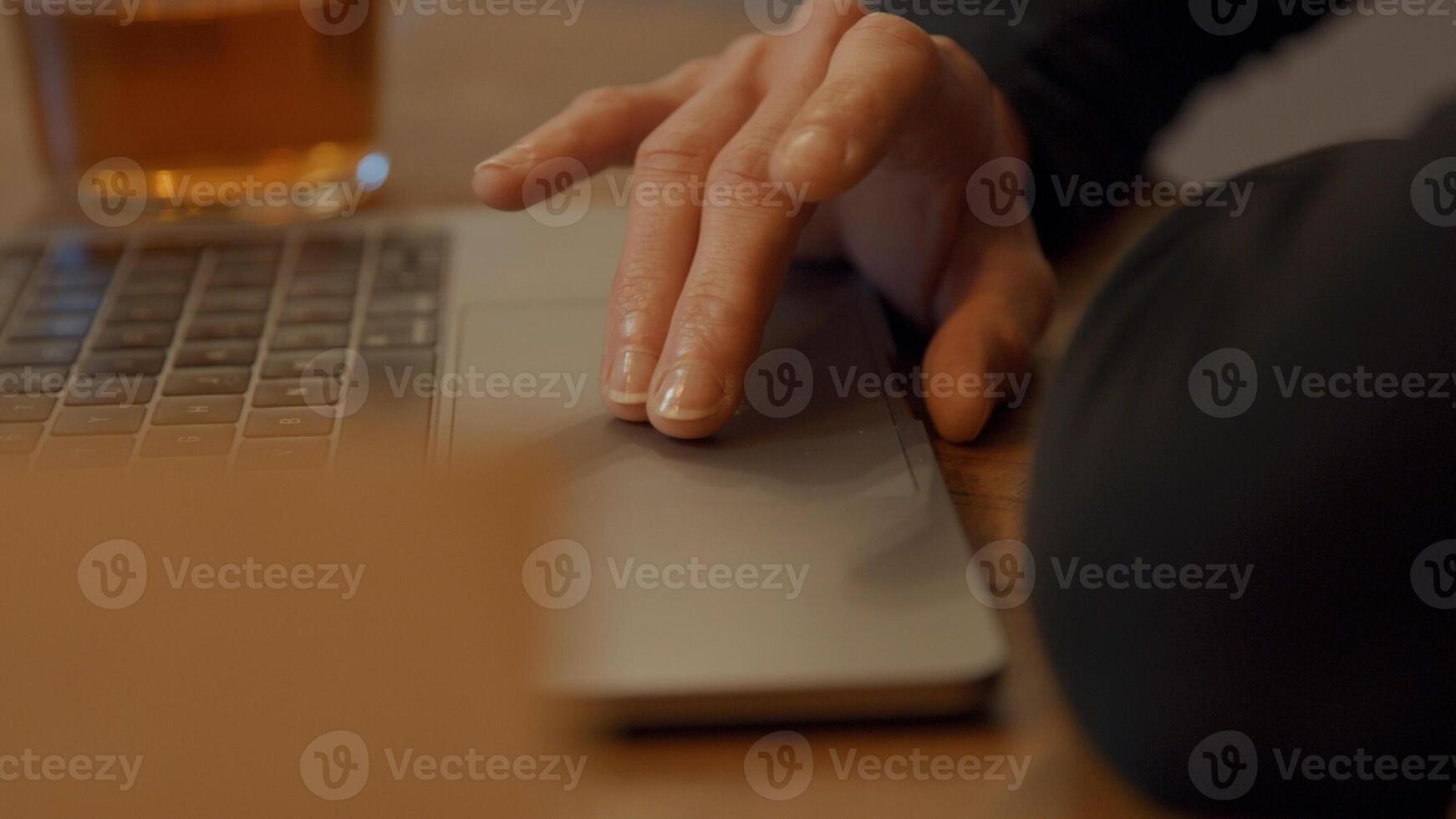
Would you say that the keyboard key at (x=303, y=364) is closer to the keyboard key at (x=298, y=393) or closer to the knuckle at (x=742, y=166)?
the keyboard key at (x=298, y=393)

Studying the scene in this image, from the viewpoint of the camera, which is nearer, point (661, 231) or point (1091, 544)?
point (1091, 544)

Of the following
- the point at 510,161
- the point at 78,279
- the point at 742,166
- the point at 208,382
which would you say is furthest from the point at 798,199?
the point at 78,279

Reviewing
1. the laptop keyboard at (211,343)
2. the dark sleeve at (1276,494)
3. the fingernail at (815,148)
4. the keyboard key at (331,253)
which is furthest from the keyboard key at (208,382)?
the dark sleeve at (1276,494)

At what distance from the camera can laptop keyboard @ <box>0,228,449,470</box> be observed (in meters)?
0.43

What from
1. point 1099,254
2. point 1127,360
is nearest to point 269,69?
point 1099,254

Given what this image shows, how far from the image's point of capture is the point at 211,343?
503mm

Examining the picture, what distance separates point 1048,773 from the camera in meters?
0.29

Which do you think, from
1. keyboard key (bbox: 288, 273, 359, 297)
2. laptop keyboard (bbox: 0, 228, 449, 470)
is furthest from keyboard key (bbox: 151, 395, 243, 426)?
keyboard key (bbox: 288, 273, 359, 297)

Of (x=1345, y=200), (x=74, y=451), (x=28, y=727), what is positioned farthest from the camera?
(x=74, y=451)

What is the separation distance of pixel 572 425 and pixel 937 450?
0.44 ft

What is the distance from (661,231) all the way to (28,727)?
15.0 inches

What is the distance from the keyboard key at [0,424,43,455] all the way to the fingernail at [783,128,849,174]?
29 cm

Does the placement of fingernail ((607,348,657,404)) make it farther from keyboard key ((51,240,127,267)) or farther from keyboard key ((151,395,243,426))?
keyboard key ((51,240,127,267))

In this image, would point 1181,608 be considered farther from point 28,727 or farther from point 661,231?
point 661,231
